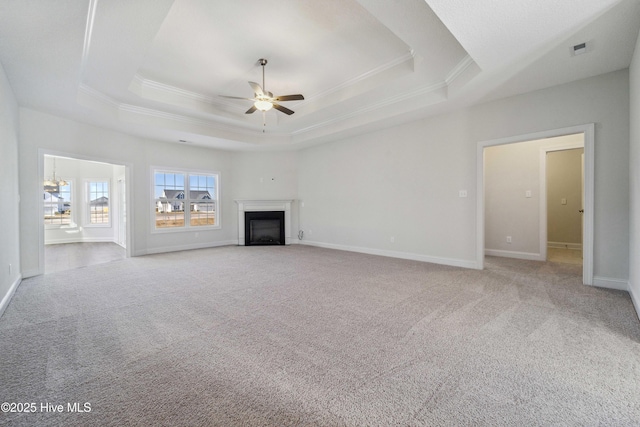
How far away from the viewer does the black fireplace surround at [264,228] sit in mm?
7551

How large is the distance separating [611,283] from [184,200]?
8009 millimetres

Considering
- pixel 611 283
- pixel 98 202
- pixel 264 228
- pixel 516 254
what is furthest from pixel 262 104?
pixel 98 202

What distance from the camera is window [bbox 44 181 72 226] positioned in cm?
823

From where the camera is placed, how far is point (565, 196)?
6555 mm

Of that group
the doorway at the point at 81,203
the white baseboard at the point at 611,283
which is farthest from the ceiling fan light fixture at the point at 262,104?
the doorway at the point at 81,203

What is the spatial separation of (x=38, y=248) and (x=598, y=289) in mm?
7970

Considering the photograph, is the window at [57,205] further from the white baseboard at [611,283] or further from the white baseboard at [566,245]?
the white baseboard at [566,245]

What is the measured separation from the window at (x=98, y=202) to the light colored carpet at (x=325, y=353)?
5.96 meters

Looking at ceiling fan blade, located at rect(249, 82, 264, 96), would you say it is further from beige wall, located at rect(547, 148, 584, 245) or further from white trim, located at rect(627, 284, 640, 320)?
beige wall, located at rect(547, 148, 584, 245)

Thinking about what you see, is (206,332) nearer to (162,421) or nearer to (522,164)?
(162,421)

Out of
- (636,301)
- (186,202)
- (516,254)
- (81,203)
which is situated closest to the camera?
(636,301)

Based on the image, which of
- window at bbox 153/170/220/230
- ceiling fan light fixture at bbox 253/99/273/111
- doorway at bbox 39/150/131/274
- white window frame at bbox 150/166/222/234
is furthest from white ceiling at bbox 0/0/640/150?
doorway at bbox 39/150/131/274

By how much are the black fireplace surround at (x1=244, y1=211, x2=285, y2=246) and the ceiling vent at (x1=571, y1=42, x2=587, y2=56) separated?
6.34 m

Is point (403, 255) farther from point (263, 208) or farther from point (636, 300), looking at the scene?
point (263, 208)
